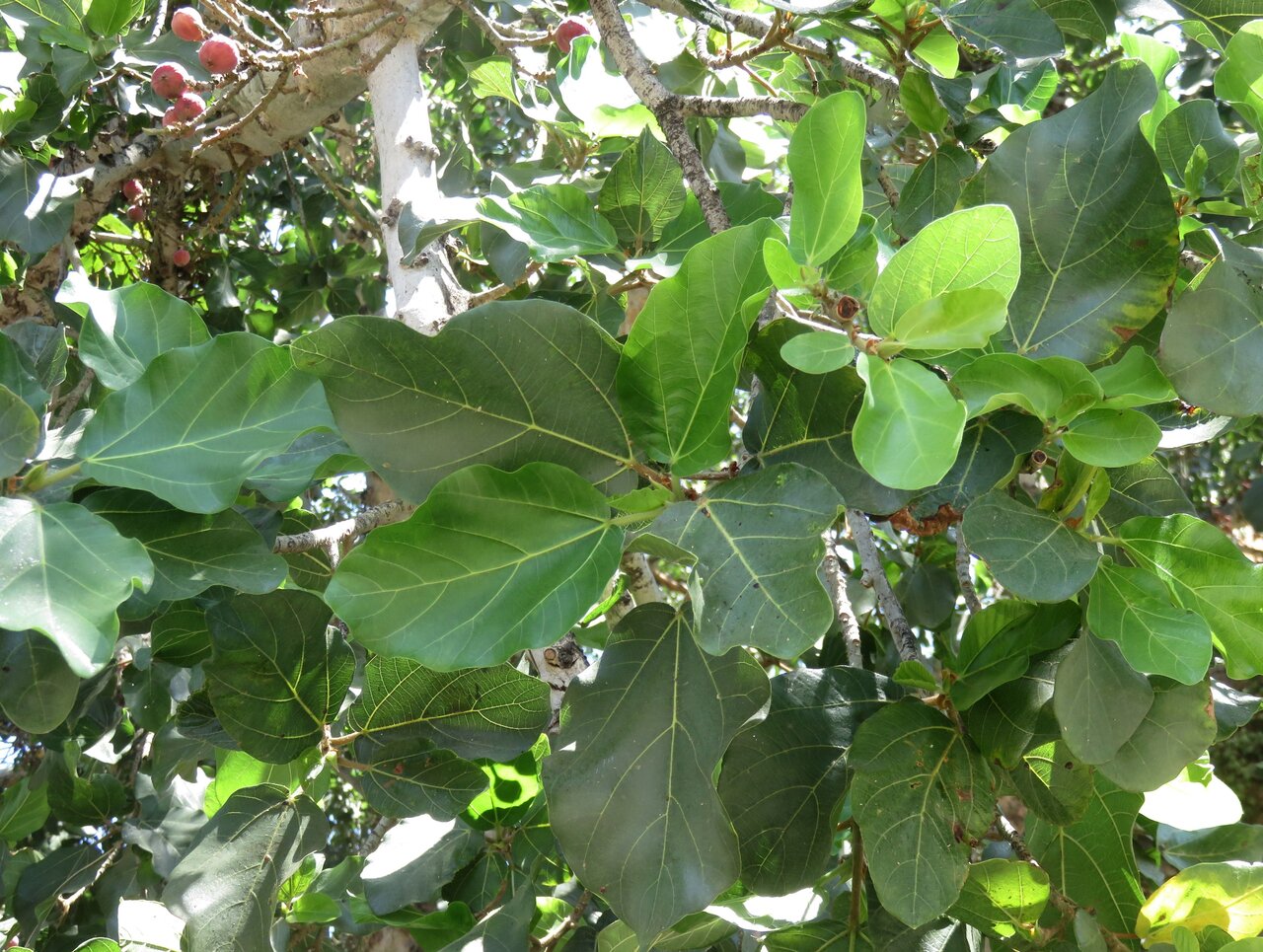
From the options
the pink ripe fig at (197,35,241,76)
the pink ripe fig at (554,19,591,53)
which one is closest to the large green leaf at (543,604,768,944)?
the pink ripe fig at (554,19,591,53)

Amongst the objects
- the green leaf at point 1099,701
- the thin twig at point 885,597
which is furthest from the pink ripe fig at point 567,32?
the green leaf at point 1099,701

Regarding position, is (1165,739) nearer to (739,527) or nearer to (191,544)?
(739,527)

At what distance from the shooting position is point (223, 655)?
0.91 meters

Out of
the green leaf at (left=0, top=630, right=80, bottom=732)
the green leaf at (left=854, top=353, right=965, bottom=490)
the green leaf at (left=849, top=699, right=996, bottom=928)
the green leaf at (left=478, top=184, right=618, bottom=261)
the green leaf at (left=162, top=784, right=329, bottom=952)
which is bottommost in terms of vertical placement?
the green leaf at (left=162, top=784, right=329, bottom=952)

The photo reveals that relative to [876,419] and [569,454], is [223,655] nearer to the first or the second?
[569,454]

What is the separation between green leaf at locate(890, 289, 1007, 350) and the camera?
56 cm

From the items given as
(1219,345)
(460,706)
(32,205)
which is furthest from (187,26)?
(1219,345)

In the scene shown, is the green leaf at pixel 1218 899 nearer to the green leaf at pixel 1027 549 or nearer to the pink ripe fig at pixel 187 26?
the green leaf at pixel 1027 549

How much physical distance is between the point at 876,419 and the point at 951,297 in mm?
81

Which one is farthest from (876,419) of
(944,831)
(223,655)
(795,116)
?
(223,655)

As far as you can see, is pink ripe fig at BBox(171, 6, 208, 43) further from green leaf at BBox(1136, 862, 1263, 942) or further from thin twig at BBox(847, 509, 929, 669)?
green leaf at BBox(1136, 862, 1263, 942)

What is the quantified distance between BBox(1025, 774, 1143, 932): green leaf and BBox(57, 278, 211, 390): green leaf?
913mm

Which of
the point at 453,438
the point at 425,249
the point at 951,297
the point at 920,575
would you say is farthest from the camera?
the point at 920,575

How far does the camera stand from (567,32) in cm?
154
